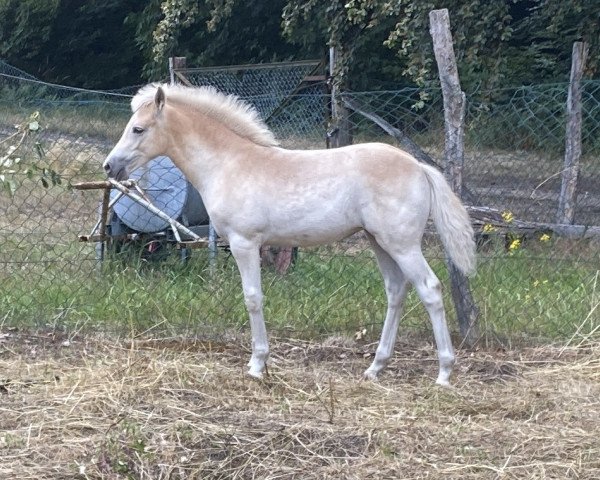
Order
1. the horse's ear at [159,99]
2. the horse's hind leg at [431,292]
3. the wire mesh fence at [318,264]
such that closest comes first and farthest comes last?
1. the horse's hind leg at [431,292]
2. the horse's ear at [159,99]
3. the wire mesh fence at [318,264]

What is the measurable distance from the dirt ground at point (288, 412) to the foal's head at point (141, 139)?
1.11m

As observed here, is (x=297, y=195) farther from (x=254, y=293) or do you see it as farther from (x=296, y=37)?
(x=296, y=37)

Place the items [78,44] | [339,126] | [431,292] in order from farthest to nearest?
[78,44]
[339,126]
[431,292]

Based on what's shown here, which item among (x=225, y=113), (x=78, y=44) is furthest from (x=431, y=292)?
(x=78, y=44)

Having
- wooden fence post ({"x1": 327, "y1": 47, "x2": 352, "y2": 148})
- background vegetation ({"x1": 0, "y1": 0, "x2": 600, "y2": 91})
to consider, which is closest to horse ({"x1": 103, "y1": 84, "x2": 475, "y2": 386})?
wooden fence post ({"x1": 327, "y1": 47, "x2": 352, "y2": 148})

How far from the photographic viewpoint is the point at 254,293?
582 centimetres

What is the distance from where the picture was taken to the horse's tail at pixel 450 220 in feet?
18.9

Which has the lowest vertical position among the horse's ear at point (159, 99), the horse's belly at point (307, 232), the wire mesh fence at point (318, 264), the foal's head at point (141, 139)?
the wire mesh fence at point (318, 264)

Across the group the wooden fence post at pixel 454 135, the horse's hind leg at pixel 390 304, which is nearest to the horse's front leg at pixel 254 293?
the horse's hind leg at pixel 390 304

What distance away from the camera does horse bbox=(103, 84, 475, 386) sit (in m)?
5.67

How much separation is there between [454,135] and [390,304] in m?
1.19

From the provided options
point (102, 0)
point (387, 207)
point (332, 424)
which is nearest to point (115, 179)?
point (387, 207)

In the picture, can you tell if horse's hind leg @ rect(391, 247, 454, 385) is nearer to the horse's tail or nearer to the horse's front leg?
the horse's tail

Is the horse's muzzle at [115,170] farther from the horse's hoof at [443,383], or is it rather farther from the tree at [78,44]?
the tree at [78,44]
